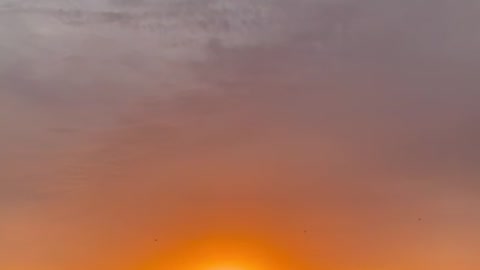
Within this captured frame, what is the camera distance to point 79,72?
11.8 ft

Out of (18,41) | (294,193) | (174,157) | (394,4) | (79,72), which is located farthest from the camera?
(294,193)

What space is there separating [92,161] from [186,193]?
81 cm

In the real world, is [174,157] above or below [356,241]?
above

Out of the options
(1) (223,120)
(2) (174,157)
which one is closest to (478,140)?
(1) (223,120)

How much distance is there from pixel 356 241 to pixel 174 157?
1.79 m

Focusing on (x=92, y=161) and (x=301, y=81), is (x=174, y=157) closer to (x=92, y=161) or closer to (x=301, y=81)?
(x=92, y=161)

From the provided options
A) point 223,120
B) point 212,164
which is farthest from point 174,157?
point 223,120

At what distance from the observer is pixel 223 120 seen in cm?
426

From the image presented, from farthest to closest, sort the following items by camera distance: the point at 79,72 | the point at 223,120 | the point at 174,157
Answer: the point at 174,157 → the point at 223,120 → the point at 79,72

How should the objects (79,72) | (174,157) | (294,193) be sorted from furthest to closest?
(294,193) → (174,157) → (79,72)

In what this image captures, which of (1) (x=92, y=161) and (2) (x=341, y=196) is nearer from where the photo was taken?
(1) (x=92, y=161)

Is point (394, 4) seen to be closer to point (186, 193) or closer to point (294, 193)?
Answer: point (294, 193)

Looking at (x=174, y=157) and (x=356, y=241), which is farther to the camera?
(x=356, y=241)

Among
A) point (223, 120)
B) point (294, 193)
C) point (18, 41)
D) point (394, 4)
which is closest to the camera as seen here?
point (394, 4)
